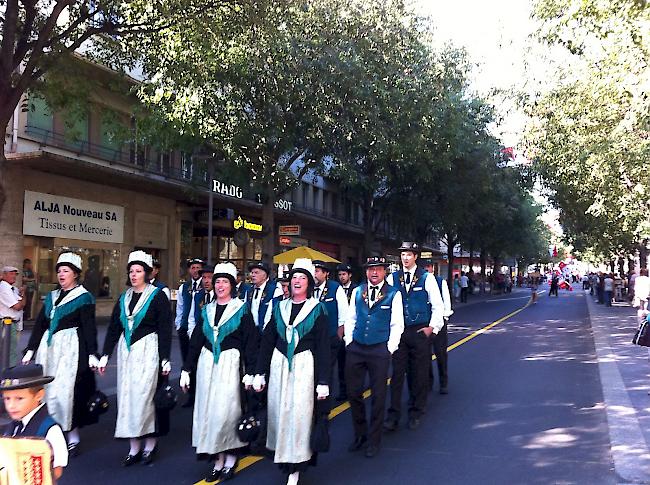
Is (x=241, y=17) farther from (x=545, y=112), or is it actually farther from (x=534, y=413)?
(x=545, y=112)

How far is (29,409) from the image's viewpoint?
3.13 meters

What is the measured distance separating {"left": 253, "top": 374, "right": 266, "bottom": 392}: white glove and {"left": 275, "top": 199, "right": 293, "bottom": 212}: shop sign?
23.1 m

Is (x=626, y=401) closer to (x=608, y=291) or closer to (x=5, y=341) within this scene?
(x=5, y=341)

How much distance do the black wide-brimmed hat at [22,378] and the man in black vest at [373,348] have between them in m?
3.49

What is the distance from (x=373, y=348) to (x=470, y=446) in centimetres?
146

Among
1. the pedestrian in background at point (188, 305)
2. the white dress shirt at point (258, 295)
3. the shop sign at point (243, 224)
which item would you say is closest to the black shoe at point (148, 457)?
the white dress shirt at point (258, 295)

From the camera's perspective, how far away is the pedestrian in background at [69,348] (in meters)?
5.95

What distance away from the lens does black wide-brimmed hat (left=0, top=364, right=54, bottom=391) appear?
3.08 meters

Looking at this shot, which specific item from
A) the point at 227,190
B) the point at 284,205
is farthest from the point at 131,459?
the point at 284,205

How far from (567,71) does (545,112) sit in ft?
11.0

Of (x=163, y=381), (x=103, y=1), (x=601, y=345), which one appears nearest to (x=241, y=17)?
(x=103, y=1)

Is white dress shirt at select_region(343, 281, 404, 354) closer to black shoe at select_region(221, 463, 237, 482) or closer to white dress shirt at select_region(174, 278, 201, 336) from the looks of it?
black shoe at select_region(221, 463, 237, 482)

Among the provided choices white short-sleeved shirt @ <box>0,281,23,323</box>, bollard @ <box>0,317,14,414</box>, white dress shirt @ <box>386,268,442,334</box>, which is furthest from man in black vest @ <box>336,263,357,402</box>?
white short-sleeved shirt @ <box>0,281,23,323</box>

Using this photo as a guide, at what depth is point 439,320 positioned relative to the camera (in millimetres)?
7754
